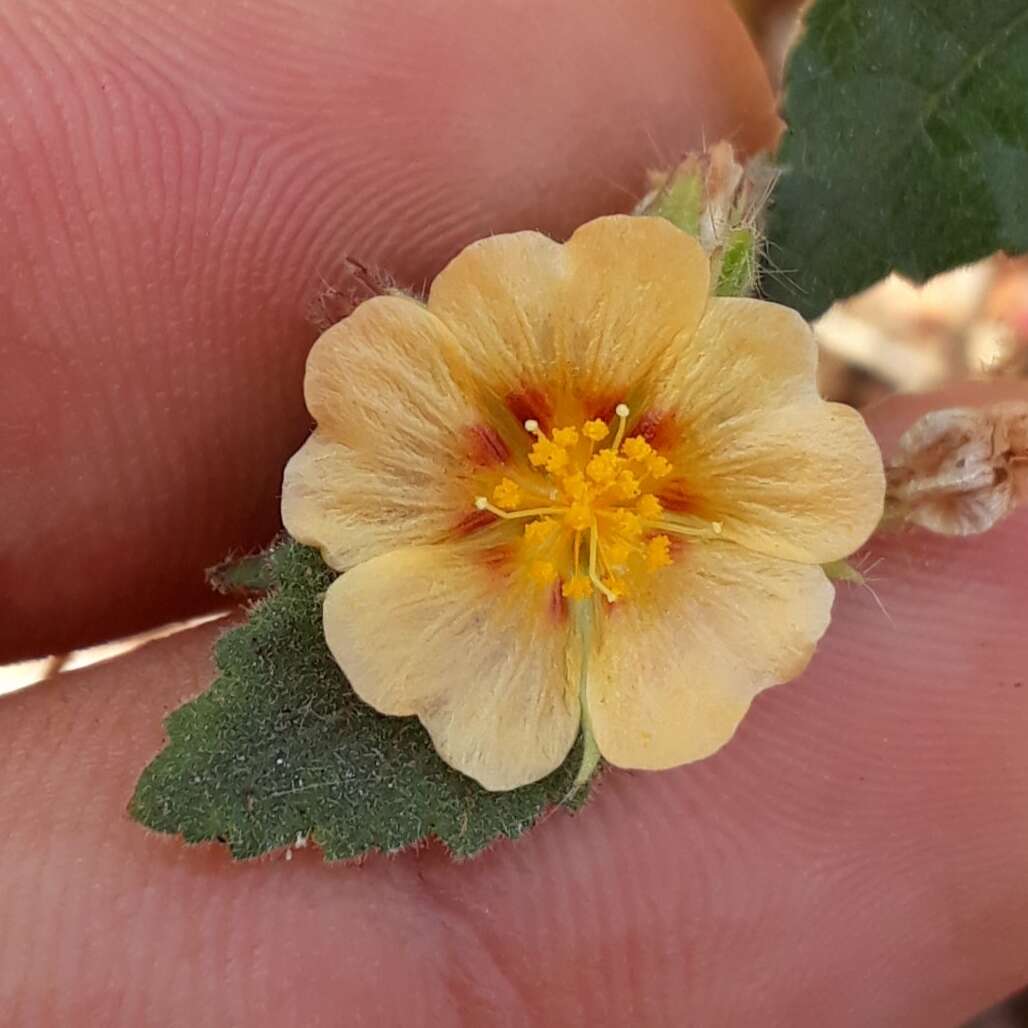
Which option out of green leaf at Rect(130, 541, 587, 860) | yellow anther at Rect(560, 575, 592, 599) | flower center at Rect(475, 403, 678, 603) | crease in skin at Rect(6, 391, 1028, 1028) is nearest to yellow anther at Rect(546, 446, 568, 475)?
flower center at Rect(475, 403, 678, 603)

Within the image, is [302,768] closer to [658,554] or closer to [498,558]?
[498,558]

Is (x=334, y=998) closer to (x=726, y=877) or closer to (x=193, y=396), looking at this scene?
(x=726, y=877)

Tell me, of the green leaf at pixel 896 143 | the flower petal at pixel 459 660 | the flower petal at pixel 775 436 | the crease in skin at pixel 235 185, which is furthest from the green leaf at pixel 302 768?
the green leaf at pixel 896 143

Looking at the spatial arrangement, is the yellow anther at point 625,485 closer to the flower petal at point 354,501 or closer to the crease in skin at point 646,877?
the flower petal at point 354,501

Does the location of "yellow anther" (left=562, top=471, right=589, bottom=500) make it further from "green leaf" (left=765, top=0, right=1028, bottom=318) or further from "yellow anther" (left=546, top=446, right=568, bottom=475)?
"green leaf" (left=765, top=0, right=1028, bottom=318)

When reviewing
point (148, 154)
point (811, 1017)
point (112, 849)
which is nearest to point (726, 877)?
point (811, 1017)

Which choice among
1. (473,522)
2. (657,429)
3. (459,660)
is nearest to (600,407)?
(657,429)

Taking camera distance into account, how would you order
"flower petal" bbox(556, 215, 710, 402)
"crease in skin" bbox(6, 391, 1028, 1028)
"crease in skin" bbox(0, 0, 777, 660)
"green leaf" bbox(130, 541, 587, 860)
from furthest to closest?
"crease in skin" bbox(0, 0, 777, 660) → "crease in skin" bbox(6, 391, 1028, 1028) → "green leaf" bbox(130, 541, 587, 860) → "flower petal" bbox(556, 215, 710, 402)
